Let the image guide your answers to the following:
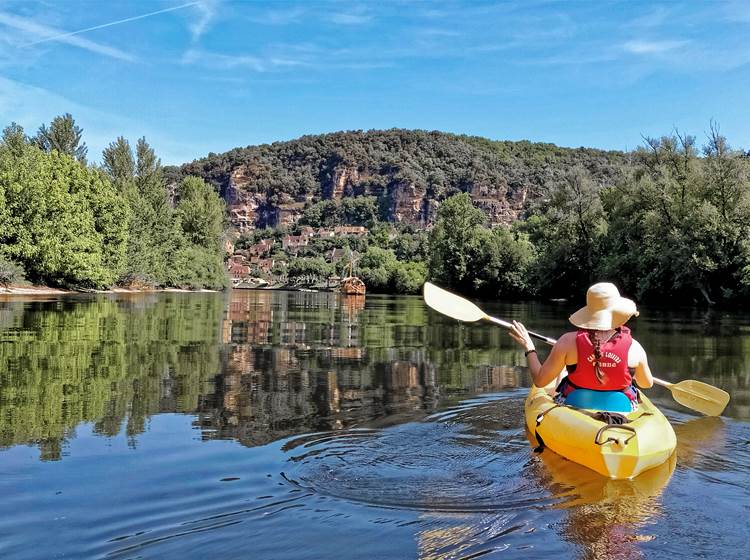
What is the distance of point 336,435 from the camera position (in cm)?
727

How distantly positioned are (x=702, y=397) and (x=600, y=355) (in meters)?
3.56

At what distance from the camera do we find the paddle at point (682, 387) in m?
8.82

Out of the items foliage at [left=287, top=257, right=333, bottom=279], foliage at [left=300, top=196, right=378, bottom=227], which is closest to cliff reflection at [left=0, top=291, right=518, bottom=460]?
foliage at [left=287, top=257, right=333, bottom=279]

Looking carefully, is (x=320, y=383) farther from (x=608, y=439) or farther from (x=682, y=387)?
(x=608, y=439)

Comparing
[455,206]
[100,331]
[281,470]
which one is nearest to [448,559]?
[281,470]

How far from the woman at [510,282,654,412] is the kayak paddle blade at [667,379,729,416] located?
9.02ft

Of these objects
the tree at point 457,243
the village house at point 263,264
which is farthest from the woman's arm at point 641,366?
the village house at point 263,264

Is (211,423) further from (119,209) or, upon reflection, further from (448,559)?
(119,209)

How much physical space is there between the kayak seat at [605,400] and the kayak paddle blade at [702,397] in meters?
2.99

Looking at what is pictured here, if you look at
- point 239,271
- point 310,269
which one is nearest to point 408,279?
point 310,269

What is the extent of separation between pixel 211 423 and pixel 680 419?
5947mm

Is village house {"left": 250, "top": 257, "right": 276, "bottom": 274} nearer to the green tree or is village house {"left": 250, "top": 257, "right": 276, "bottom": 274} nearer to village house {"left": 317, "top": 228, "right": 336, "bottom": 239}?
village house {"left": 317, "top": 228, "right": 336, "bottom": 239}

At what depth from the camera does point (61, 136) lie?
5903 centimetres

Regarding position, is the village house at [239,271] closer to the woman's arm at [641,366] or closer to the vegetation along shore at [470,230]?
the vegetation along shore at [470,230]
